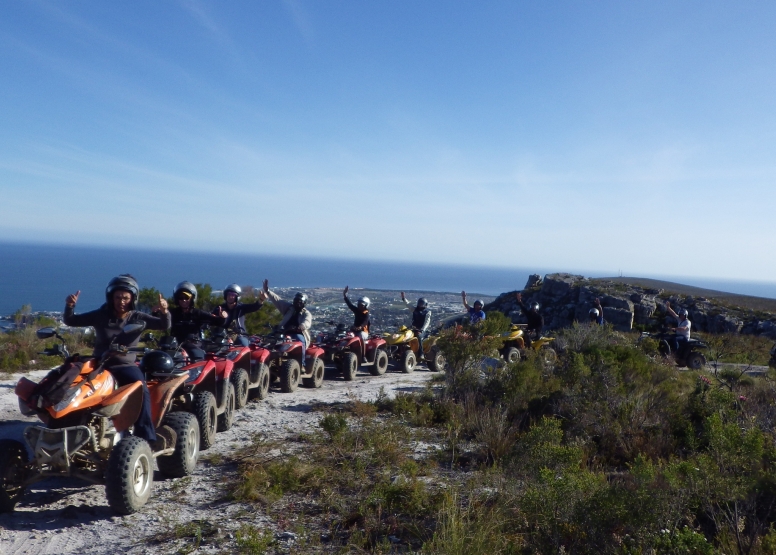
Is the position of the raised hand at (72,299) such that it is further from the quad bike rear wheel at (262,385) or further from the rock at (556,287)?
the rock at (556,287)

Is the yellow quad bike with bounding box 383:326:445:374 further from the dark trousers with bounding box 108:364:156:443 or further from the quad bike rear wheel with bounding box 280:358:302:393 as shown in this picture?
the dark trousers with bounding box 108:364:156:443

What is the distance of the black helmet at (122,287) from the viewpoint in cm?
473

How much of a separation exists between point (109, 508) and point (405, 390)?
5779mm

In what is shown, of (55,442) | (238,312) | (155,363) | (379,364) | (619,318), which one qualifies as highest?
(238,312)

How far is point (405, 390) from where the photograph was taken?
379 inches

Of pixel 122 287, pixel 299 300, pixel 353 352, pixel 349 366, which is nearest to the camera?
pixel 122 287

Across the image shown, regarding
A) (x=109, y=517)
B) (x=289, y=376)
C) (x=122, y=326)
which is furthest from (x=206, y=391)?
(x=289, y=376)

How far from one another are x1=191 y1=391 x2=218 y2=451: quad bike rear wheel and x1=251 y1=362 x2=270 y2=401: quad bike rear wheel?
91.1 inches

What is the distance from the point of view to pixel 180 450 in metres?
4.96

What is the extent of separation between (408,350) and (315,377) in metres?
3.53

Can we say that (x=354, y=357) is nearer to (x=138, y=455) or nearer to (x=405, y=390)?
(x=405, y=390)

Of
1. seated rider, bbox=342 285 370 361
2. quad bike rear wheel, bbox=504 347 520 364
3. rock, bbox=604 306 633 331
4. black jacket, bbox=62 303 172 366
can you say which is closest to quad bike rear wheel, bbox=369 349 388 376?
seated rider, bbox=342 285 370 361

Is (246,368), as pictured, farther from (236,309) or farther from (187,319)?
(187,319)

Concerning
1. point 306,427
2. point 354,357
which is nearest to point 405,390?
point 354,357
